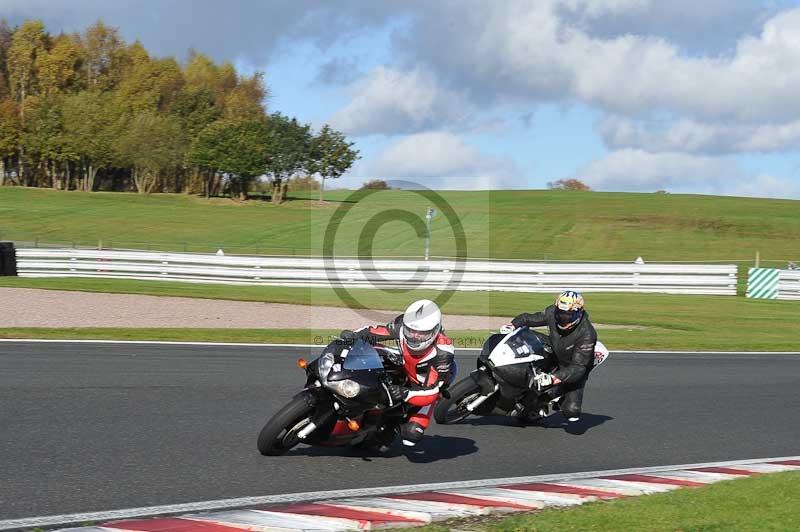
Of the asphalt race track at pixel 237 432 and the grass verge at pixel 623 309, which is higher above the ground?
the grass verge at pixel 623 309

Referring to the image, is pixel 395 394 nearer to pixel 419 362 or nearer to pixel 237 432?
pixel 419 362

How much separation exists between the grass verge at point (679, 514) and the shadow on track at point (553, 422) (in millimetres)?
3151

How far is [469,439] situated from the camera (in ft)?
30.7

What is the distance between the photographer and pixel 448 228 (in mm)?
55906

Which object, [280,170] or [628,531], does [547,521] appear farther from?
[280,170]

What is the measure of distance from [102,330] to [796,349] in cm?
1423

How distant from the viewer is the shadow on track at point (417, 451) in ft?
26.9

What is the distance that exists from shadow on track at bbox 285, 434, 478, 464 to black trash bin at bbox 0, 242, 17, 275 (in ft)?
78.6

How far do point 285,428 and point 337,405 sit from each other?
48 cm

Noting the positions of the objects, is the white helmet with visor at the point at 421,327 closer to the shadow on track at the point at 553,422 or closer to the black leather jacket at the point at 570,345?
the black leather jacket at the point at 570,345

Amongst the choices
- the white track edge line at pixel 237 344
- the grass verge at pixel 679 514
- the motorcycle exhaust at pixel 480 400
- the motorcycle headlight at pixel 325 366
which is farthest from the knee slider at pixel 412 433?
the white track edge line at pixel 237 344

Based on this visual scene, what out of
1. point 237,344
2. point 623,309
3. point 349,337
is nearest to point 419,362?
point 349,337

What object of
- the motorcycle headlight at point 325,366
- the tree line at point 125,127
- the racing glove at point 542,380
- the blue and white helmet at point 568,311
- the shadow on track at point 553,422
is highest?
the tree line at point 125,127

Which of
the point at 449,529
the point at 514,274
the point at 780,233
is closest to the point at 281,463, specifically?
the point at 449,529
